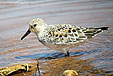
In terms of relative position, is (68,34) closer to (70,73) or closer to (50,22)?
(70,73)

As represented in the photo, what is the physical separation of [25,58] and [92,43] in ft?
7.73

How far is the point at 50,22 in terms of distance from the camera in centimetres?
1227

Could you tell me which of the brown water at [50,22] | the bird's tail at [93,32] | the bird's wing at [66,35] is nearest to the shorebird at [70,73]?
the brown water at [50,22]

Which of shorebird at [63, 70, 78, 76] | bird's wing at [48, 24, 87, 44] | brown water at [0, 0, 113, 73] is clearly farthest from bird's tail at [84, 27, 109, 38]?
shorebird at [63, 70, 78, 76]

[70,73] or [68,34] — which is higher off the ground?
[68,34]

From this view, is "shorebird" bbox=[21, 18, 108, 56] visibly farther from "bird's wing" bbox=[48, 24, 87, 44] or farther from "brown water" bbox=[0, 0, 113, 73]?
"brown water" bbox=[0, 0, 113, 73]

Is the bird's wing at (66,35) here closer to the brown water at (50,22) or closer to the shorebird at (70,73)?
the brown water at (50,22)

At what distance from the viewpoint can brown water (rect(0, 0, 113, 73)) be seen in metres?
8.06

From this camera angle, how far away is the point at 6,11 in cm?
1503

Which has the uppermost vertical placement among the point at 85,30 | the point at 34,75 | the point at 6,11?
the point at 6,11

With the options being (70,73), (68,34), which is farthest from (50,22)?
(70,73)

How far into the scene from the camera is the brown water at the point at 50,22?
26.5 ft

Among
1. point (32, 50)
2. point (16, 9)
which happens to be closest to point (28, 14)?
point (16, 9)

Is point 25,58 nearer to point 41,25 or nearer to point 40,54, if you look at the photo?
→ point 40,54
